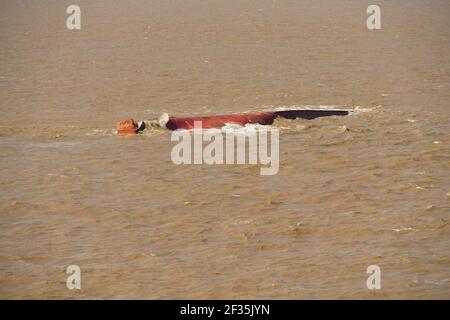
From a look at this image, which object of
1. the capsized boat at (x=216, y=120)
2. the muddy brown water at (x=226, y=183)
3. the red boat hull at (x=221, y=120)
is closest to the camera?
the muddy brown water at (x=226, y=183)

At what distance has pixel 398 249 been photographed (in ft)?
60.4

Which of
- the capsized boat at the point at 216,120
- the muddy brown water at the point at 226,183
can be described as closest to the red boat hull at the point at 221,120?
the capsized boat at the point at 216,120

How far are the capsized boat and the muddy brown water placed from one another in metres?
0.51

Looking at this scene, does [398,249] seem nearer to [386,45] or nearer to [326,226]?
[326,226]

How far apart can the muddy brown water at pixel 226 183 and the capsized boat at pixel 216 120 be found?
0.51 metres

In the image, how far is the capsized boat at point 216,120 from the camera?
29.6 metres

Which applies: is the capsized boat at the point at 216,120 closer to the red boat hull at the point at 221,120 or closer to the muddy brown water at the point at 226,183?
the red boat hull at the point at 221,120

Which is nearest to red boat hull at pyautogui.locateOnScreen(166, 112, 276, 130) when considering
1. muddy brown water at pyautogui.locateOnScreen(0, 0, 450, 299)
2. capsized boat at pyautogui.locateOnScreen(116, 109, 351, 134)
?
capsized boat at pyautogui.locateOnScreen(116, 109, 351, 134)

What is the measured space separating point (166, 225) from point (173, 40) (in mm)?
39783

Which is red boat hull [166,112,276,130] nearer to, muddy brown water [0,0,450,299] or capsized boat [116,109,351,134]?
capsized boat [116,109,351,134]

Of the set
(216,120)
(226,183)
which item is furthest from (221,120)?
(226,183)

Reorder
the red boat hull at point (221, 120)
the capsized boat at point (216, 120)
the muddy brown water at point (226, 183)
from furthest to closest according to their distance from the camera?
the red boat hull at point (221, 120)
the capsized boat at point (216, 120)
the muddy brown water at point (226, 183)

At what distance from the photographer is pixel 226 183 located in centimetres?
2372
